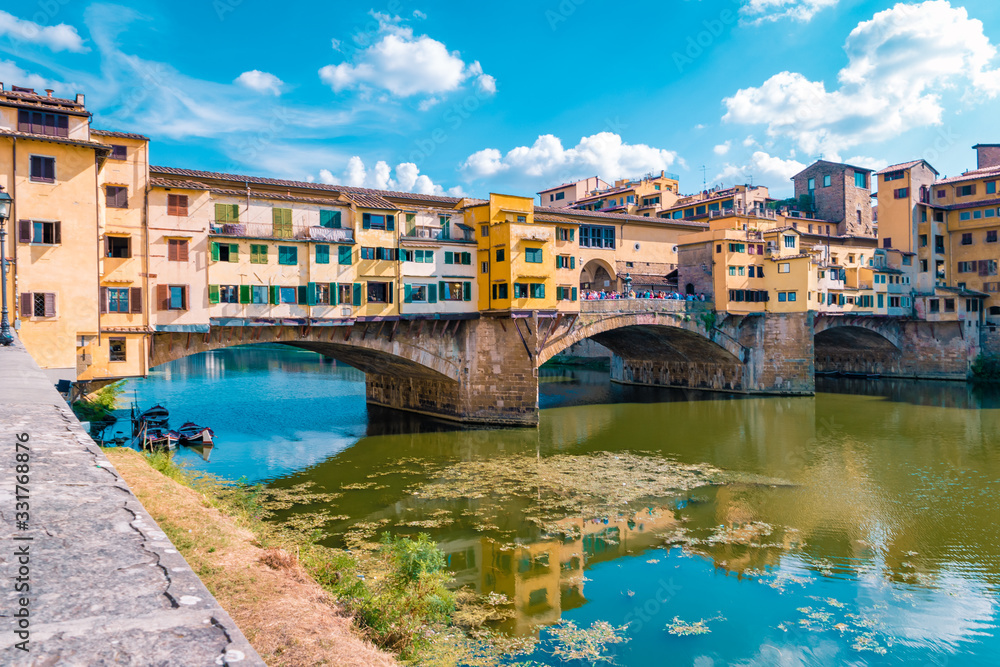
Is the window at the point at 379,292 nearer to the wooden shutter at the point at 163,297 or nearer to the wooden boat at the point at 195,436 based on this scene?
the wooden shutter at the point at 163,297

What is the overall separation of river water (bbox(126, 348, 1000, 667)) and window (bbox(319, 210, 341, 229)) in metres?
11.5

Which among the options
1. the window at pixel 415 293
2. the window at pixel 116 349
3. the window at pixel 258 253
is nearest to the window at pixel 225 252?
the window at pixel 258 253

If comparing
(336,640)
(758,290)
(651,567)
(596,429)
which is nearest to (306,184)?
(596,429)

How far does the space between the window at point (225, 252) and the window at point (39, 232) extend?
7081 mm

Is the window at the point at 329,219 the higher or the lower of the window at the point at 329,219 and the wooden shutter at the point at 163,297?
the higher

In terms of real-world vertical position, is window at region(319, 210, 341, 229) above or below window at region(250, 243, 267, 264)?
above

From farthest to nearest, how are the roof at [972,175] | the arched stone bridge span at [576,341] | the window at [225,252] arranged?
the roof at [972,175] < the arched stone bridge span at [576,341] < the window at [225,252]

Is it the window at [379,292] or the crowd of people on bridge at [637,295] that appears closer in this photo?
the window at [379,292]

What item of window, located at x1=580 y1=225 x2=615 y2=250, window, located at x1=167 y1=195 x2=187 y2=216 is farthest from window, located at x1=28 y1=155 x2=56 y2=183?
window, located at x1=580 y1=225 x2=615 y2=250

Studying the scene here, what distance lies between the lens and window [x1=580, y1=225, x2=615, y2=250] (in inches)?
1964

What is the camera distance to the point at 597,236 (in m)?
50.5

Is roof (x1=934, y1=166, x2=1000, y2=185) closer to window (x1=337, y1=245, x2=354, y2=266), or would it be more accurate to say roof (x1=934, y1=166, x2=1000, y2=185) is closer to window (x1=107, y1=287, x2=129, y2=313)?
window (x1=337, y1=245, x2=354, y2=266)

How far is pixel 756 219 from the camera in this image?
2069 inches

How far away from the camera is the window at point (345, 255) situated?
3334 centimetres
